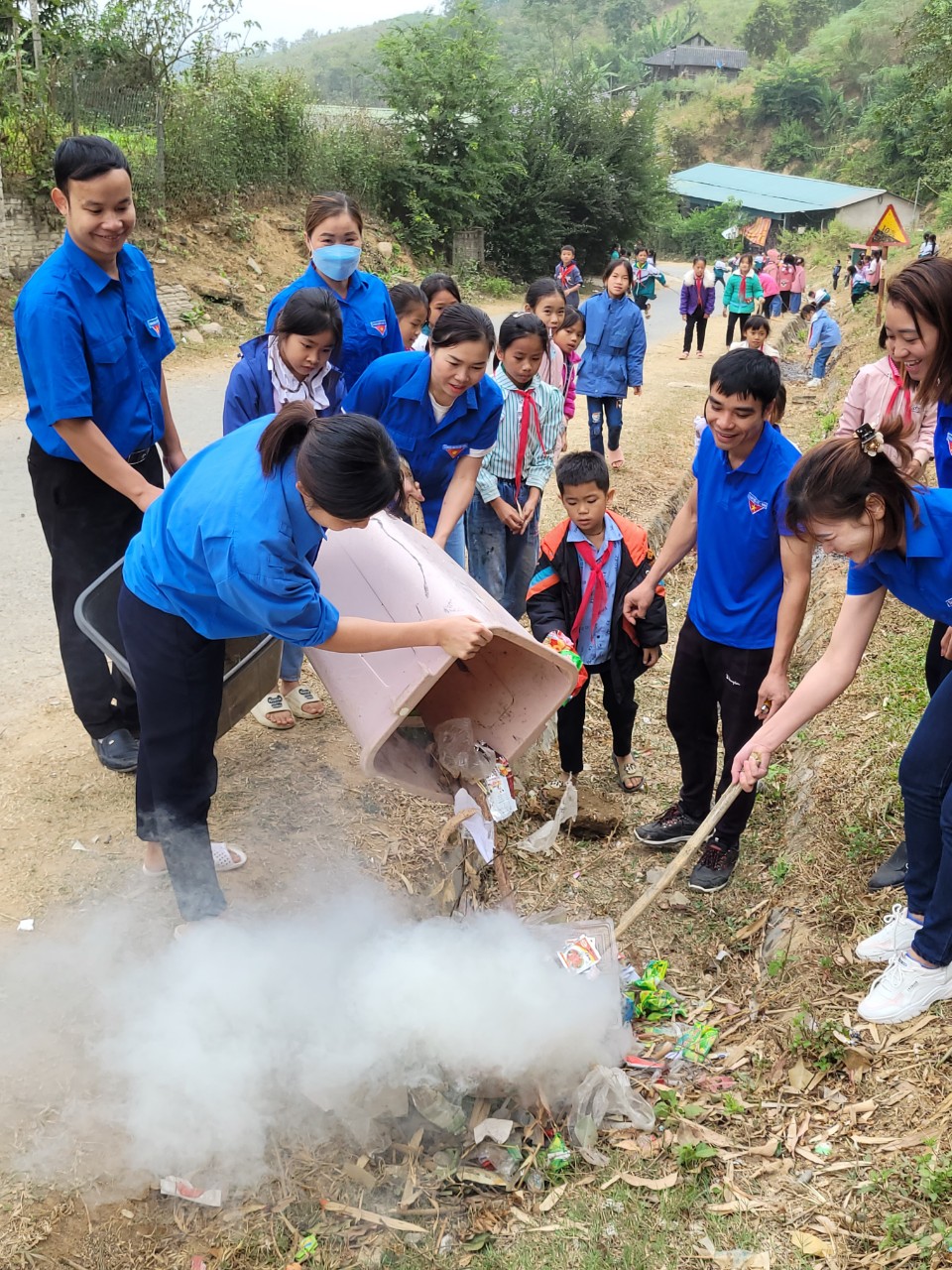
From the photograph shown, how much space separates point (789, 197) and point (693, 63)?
4629 centimetres

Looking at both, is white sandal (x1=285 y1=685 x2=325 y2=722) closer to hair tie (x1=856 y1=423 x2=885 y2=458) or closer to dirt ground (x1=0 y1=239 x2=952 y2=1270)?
dirt ground (x1=0 y1=239 x2=952 y2=1270)

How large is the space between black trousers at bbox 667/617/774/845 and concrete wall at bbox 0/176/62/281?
10.3 m

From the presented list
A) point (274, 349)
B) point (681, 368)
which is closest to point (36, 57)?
point (681, 368)

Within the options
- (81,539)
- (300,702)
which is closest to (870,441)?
(81,539)

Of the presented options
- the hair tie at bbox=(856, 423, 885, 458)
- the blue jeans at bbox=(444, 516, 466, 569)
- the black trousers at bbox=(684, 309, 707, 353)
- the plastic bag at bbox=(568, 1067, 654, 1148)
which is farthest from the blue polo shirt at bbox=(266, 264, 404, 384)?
the black trousers at bbox=(684, 309, 707, 353)

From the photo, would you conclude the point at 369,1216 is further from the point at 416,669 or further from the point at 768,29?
the point at 768,29

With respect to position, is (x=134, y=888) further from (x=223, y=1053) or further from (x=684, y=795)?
(x=684, y=795)

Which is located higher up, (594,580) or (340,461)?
(340,461)

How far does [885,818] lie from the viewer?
3.51 m

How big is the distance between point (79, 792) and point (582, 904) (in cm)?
196

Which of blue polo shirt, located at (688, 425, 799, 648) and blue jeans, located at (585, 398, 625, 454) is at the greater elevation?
blue polo shirt, located at (688, 425, 799, 648)

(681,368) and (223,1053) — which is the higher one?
(223,1053)

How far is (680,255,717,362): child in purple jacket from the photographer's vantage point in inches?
561

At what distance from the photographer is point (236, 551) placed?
7.13ft
